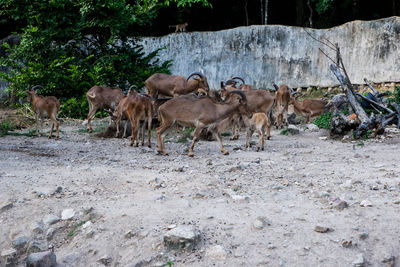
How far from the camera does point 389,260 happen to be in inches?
181

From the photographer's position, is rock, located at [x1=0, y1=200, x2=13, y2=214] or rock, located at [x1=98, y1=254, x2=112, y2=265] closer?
rock, located at [x1=98, y1=254, x2=112, y2=265]

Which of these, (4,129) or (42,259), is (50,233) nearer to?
(42,259)

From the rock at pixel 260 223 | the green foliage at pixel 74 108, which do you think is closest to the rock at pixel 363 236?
the rock at pixel 260 223

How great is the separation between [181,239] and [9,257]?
2071 millimetres

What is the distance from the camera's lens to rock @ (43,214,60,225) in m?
5.88

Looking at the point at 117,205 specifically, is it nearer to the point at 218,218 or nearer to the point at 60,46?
the point at 218,218

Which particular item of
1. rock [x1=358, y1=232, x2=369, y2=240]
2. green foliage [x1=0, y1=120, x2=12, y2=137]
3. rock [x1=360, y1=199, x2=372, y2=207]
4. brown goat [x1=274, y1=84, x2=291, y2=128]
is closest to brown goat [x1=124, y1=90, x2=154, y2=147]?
green foliage [x1=0, y1=120, x2=12, y2=137]

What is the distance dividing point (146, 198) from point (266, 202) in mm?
1571

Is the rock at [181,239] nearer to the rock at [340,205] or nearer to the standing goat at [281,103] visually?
the rock at [340,205]

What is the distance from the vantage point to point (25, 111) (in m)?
16.7

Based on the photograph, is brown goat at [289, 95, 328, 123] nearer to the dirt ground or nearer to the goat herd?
the goat herd

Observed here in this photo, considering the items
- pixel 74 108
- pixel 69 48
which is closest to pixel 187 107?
pixel 74 108

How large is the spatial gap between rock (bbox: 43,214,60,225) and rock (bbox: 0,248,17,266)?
21.8 inches

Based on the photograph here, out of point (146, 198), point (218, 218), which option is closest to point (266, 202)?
point (218, 218)
